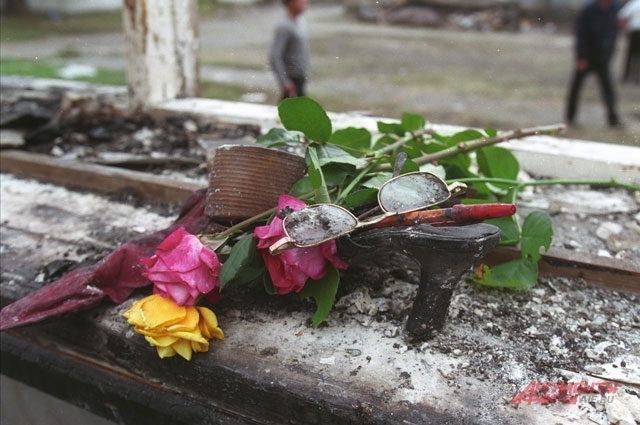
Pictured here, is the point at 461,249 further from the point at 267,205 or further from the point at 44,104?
the point at 44,104

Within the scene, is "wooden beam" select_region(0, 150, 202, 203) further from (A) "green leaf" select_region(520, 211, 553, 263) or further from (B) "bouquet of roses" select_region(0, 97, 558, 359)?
(A) "green leaf" select_region(520, 211, 553, 263)

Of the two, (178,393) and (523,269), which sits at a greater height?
(523,269)

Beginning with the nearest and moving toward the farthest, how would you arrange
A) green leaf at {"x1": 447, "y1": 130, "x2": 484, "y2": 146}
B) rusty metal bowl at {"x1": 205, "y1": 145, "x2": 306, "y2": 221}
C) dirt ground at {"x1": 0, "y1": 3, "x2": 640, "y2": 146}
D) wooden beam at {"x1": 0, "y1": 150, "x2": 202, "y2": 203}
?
rusty metal bowl at {"x1": 205, "y1": 145, "x2": 306, "y2": 221}
green leaf at {"x1": 447, "y1": 130, "x2": 484, "y2": 146}
wooden beam at {"x1": 0, "y1": 150, "x2": 202, "y2": 203}
dirt ground at {"x1": 0, "y1": 3, "x2": 640, "y2": 146}

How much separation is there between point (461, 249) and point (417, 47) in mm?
10739

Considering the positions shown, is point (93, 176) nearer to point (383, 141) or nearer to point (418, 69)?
point (383, 141)

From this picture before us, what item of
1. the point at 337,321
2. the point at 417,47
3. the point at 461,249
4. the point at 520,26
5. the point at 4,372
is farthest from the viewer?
the point at 520,26

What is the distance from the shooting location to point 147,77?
9.36ft

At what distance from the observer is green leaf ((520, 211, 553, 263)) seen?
1376 mm

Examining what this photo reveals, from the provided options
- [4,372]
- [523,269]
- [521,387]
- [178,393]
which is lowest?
[4,372]

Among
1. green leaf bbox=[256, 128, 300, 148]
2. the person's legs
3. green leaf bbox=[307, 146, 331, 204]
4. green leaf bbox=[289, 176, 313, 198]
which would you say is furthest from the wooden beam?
the person's legs

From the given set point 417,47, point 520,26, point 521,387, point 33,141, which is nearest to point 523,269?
point 521,387

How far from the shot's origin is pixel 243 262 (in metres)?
1.17

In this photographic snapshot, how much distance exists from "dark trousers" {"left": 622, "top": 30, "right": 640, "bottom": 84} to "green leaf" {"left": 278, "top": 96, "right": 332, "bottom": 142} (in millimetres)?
8563

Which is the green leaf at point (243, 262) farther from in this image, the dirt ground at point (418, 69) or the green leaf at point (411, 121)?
the dirt ground at point (418, 69)
